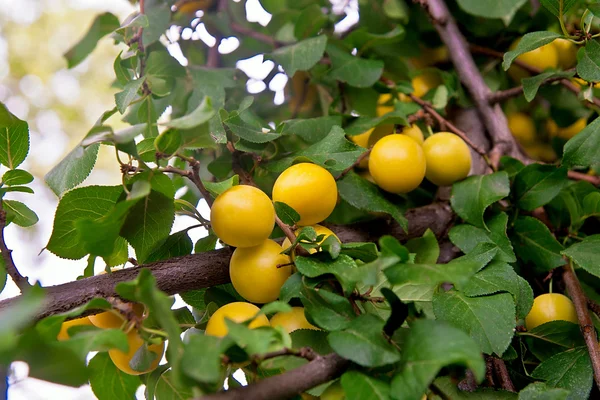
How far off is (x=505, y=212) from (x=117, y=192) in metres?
0.33

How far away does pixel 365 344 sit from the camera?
286 mm

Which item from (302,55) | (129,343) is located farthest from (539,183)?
(129,343)

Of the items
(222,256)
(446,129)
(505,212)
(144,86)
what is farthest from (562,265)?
(144,86)

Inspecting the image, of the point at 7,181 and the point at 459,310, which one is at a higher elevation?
the point at 7,181

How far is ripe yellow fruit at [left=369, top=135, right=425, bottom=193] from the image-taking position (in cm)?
45

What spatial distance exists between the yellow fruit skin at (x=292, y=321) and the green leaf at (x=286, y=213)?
0.21 feet

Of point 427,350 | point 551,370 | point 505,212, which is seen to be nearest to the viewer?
point 427,350

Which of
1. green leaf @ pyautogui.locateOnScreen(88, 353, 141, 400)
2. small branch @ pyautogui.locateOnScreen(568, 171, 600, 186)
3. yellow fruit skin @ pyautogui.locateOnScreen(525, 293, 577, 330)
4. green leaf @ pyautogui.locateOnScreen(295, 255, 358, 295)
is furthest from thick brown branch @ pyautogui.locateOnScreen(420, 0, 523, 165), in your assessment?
green leaf @ pyautogui.locateOnScreen(88, 353, 141, 400)

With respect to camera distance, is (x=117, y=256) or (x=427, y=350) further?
(x=117, y=256)

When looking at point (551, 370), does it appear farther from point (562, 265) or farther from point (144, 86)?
point (144, 86)

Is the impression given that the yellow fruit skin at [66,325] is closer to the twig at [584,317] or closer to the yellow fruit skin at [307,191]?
the yellow fruit skin at [307,191]

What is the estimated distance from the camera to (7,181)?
1.22 feet

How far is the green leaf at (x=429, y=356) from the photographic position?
260mm

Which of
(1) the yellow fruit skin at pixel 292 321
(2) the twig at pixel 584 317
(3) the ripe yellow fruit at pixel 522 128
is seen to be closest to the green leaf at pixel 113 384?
(1) the yellow fruit skin at pixel 292 321
